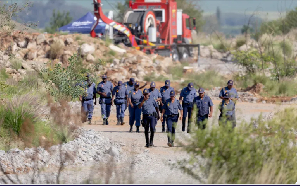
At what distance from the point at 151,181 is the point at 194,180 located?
0.77m

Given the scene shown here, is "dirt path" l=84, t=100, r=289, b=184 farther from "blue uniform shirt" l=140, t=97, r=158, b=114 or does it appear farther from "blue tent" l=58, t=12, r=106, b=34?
"blue tent" l=58, t=12, r=106, b=34

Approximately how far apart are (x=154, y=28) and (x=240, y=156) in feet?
80.7

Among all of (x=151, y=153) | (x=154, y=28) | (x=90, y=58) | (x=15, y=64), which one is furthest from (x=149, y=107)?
(x=154, y=28)

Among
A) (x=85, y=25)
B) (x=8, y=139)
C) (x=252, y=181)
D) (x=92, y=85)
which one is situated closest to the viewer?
(x=252, y=181)

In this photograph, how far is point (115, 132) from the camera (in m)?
16.9

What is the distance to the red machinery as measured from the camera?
109ft

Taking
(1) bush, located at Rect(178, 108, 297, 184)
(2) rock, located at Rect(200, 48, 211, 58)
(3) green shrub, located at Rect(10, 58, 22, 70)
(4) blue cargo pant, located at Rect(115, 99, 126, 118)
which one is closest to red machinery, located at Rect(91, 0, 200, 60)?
(3) green shrub, located at Rect(10, 58, 22, 70)

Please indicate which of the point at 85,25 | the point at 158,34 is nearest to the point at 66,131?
the point at 158,34

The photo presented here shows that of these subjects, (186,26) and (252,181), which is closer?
(252,181)

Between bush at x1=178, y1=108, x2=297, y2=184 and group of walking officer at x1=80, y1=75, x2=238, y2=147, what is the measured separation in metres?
1.74

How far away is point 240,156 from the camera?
9.31 m

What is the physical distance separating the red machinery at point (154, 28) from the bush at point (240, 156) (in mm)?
22902

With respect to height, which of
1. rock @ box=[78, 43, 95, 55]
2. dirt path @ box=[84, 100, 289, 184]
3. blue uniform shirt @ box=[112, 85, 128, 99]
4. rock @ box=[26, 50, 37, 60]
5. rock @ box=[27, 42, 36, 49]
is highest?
rock @ box=[27, 42, 36, 49]

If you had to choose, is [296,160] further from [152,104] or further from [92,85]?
[92,85]
